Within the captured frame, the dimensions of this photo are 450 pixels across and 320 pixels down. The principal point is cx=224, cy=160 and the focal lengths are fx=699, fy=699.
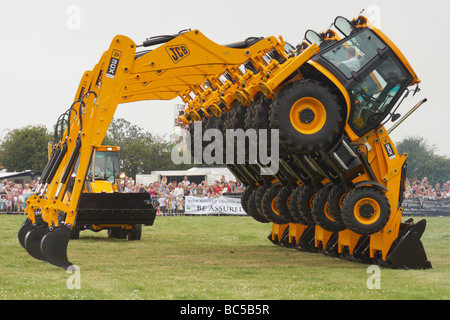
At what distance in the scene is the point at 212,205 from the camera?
107 ft

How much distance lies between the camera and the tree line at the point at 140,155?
6675cm

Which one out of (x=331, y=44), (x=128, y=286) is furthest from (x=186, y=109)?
(x=128, y=286)

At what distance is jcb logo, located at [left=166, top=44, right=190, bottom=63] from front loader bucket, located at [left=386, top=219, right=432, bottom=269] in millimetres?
4949

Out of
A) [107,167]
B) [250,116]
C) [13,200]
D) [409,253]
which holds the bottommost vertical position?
[409,253]

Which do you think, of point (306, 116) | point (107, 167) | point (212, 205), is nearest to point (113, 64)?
point (306, 116)

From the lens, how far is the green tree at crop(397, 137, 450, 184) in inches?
3081

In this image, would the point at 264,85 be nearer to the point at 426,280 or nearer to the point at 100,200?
the point at 426,280

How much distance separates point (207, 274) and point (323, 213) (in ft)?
8.77

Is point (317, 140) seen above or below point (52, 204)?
above

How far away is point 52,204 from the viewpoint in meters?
11.3

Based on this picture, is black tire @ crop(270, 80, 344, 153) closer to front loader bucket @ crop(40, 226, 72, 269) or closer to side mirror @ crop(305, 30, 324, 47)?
side mirror @ crop(305, 30, 324, 47)

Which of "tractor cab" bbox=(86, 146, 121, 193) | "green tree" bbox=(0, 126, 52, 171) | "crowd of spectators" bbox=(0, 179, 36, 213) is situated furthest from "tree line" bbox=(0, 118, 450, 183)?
"tractor cab" bbox=(86, 146, 121, 193)

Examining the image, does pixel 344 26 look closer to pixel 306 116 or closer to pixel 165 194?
pixel 306 116
